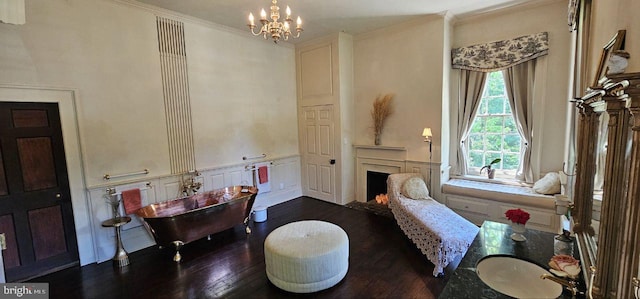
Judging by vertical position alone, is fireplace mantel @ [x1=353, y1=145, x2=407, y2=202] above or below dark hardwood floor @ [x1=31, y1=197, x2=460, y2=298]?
above

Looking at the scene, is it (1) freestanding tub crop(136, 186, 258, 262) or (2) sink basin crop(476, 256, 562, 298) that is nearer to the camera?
(2) sink basin crop(476, 256, 562, 298)

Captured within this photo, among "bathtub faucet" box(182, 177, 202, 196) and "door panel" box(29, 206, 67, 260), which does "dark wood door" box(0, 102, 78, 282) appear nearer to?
"door panel" box(29, 206, 67, 260)

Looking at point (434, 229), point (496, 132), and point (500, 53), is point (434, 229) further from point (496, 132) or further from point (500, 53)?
point (500, 53)

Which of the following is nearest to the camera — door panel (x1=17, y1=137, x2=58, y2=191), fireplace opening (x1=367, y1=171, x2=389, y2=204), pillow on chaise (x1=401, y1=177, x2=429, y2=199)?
door panel (x1=17, y1=137, x2=58, y2=191)

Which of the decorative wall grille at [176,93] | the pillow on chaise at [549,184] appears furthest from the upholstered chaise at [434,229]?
the decorative wall grille at [176,93]

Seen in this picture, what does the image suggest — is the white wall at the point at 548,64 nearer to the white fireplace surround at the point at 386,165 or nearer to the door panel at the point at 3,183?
the white fireplace surround at the point at 386,165

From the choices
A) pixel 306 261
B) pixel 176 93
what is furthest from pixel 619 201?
pixel 176 93

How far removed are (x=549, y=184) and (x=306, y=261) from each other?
3.49 m

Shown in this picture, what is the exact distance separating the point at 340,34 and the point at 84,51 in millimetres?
3765

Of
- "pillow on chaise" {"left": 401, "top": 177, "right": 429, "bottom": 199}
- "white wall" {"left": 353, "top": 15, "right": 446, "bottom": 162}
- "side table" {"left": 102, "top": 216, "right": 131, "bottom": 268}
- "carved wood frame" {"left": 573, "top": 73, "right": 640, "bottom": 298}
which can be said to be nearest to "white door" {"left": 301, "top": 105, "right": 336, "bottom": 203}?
"white wall" {"left": 353, "top": 15, "right": 446, "bottom": 162}

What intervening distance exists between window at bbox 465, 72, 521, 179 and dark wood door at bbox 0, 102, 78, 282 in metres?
5.80

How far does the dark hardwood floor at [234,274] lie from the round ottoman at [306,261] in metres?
0.10

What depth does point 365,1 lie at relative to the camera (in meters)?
3.80

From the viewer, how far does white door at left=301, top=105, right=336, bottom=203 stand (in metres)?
5.48
